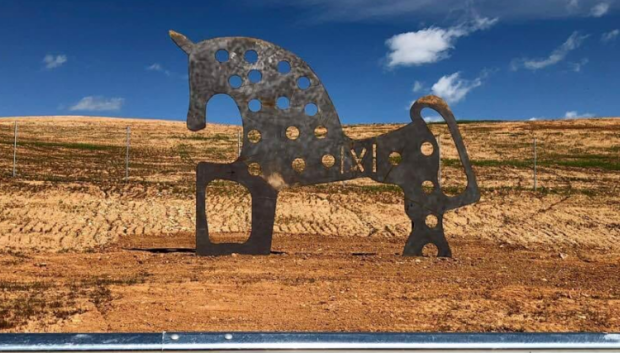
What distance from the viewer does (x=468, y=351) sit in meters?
1.87

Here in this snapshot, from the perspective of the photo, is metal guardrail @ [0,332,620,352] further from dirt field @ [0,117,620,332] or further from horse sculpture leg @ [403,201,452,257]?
horse sculpture leg @ [403,201,452,257]

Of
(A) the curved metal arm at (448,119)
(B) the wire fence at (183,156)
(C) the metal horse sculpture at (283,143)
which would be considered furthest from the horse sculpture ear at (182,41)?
(B) the wire fence at (183,156)

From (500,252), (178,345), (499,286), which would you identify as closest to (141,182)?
(500,252)

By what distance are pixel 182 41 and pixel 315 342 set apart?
29.4 feet

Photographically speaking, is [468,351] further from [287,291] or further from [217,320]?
[287,291]

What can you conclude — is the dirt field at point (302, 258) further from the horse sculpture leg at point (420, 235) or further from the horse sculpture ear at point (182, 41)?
the horse sculpture ear at point (182, 41)

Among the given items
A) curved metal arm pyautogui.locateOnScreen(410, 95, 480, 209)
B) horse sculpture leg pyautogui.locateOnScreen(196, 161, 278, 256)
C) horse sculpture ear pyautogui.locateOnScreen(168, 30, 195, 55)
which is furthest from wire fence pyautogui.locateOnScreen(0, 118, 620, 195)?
horse sculpture ear pyautogui.locateOnScreen(168, 30, 195, 55)

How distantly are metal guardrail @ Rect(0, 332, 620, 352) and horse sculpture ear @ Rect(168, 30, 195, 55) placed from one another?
869 centimetres

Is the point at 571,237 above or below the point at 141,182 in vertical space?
below

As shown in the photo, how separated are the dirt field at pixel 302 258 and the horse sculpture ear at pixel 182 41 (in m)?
3.52

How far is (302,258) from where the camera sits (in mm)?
10430

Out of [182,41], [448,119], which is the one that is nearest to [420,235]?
[448,119]

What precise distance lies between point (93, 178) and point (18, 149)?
9.84 meters

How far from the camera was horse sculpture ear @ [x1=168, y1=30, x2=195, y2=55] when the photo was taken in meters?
10.1
